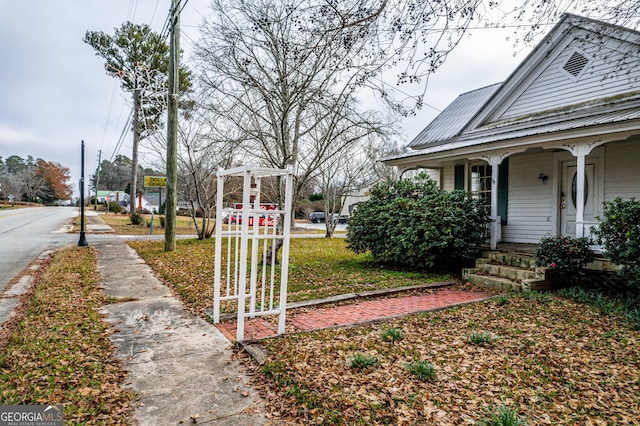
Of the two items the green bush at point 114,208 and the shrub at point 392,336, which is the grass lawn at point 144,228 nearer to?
the shrub at point 392,336

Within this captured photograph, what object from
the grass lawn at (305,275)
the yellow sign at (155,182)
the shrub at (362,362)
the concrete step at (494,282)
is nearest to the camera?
the shrub at (362,362)

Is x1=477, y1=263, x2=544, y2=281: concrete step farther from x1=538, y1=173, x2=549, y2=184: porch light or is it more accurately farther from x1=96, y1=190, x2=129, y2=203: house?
x1=96, y1=190, x2=129, y2=203: house

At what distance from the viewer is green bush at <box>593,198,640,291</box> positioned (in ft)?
17.3

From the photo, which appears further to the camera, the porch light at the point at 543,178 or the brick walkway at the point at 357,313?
the porch light at the point at 543,178

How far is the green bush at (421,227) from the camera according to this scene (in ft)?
25.2

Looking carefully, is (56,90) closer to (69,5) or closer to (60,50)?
(60,50)

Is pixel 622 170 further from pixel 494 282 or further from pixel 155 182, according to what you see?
pixel 155 182

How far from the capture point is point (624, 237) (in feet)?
18.0

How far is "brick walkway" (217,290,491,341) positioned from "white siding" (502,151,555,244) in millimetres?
3966

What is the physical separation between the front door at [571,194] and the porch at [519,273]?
1.22 metres

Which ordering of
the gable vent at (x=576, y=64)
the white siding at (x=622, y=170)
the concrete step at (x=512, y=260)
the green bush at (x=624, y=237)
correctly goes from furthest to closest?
the gable vent at (x=576, y=64), the white siding at (x=622, y=170), the concrete step at (x=512, y=260), the green bush at (x=624, y=237)

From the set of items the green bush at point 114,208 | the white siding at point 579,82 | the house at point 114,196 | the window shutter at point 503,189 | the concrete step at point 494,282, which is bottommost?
the concrete step at point 494,282

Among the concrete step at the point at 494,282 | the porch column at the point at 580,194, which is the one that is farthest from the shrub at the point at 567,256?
the concrete step at the point at 494,282

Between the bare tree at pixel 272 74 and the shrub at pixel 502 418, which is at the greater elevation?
the bare tree at pixel 272 74
